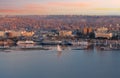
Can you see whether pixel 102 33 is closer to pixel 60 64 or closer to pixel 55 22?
pixel 55 22

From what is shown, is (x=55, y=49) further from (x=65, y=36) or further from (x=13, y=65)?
(x=13, y=65)

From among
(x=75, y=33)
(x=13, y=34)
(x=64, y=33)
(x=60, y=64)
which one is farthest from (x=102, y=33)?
(x=60, y=64)

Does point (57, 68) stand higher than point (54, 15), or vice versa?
point (54, 15)

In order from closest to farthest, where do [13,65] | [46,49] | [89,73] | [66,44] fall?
[89,73] < [13,65] < [46,49] < [66,44]

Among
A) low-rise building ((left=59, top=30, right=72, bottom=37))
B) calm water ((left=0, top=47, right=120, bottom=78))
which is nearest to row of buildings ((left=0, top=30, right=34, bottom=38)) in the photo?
low-rise building ((left=59, top=30, right=72, bottom=37))

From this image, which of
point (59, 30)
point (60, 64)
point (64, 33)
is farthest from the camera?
point (59, 30)

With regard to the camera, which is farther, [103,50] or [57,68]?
[103,50]

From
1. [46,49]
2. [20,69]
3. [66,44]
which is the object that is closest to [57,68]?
[20,69]

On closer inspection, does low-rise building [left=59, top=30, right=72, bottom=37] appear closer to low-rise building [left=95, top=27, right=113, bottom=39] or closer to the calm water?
low-rise building [left=95, top=27, right=113, bottom=39]
